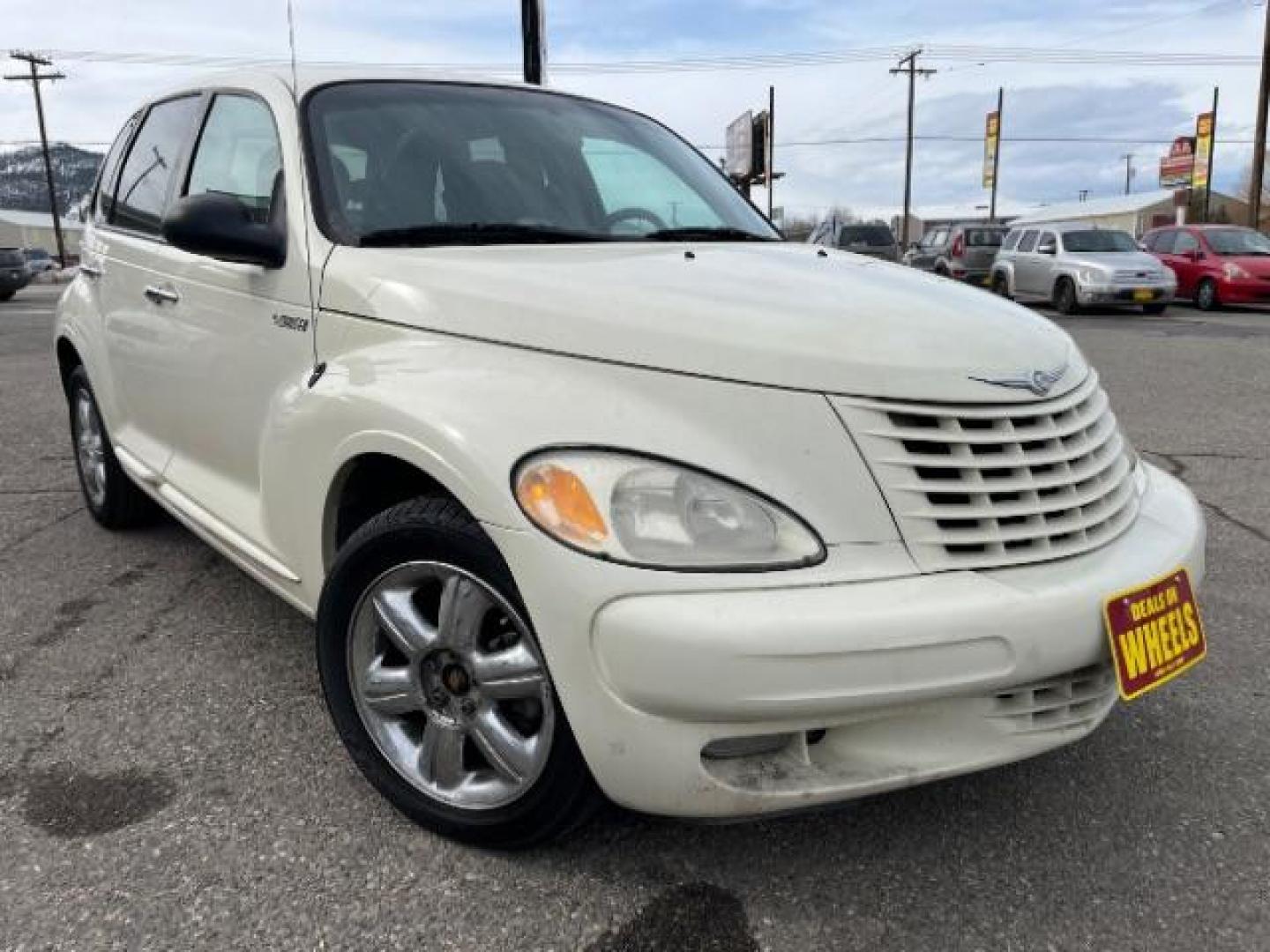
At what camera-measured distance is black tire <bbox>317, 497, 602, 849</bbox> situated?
6.55 ft

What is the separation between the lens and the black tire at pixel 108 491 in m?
4.28

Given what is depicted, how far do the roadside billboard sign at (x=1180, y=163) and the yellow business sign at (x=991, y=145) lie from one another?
23.7 feet

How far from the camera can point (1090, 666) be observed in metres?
2.00

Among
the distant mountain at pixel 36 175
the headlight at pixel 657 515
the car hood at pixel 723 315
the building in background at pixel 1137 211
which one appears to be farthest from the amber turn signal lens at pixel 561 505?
the building in background at pixel 1137 211

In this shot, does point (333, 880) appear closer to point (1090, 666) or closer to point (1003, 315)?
point (1090, 666)

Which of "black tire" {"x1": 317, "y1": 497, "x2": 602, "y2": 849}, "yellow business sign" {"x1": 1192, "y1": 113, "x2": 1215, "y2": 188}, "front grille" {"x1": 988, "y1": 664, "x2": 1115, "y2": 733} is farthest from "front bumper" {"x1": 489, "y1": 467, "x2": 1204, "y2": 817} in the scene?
"yellow business sign" {"x1": 1192, "y1": 113, "x2": 1215, "y2": 188}

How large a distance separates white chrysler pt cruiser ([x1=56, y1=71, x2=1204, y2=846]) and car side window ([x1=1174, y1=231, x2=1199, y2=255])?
1813 centimetres

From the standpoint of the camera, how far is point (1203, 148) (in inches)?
1590

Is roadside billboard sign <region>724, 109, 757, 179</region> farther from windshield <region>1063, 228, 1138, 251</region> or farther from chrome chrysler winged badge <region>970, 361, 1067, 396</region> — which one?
chrome chrysler winged badge <region>970, 361, 1067, 396</region>

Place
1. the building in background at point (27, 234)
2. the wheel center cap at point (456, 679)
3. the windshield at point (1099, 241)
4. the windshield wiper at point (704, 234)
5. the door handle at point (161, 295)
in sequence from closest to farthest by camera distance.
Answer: the wheel center cap at point (456, 679)
the windshield wiper at point (704, 234)
the door handle at point (161, 295)
the windshield at point (1099, 241)
the building in background at point (27, 234)

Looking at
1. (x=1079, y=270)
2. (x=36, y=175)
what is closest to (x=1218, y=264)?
(x=1079, y=270)

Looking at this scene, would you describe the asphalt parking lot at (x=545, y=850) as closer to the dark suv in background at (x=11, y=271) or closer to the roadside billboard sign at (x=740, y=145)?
the dark suv in background at (x=11, y=271)

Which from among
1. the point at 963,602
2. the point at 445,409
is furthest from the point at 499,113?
the point at 963,602

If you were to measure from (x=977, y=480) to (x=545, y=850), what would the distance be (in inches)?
44.7
